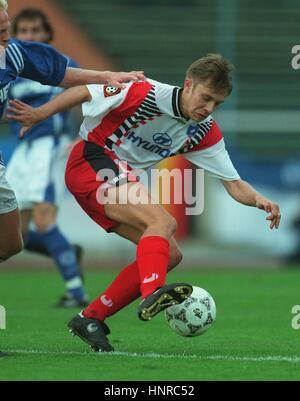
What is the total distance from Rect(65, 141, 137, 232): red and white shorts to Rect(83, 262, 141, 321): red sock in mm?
292

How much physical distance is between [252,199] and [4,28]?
1805 millimetres

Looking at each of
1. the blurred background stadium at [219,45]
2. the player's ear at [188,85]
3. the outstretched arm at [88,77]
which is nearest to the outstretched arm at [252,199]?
the player's ear at [188,85]

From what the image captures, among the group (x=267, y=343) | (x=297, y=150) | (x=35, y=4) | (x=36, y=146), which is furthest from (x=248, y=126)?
(x=267, y=343)

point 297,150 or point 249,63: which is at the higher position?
point 249,63

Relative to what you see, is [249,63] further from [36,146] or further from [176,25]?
[36,146]

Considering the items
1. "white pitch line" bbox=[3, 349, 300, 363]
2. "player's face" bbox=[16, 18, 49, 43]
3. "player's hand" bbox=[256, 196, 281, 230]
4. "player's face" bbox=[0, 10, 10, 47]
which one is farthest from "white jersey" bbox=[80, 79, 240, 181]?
"player's face" bbox=[16, 18, 49, 43]

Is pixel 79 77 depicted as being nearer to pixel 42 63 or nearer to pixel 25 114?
pixel 42 63

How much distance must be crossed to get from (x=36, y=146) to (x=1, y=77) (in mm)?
3651

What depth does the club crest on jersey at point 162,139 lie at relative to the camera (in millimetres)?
6094

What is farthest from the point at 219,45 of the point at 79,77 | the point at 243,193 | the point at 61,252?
the point at 79,77

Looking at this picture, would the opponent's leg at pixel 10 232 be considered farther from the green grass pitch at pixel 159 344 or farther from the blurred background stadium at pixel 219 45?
the blurred background stadium at pixel 219 45

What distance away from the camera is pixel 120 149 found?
611cm

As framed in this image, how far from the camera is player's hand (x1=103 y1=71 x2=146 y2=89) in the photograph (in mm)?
5828

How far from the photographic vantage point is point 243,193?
20.8 ft
